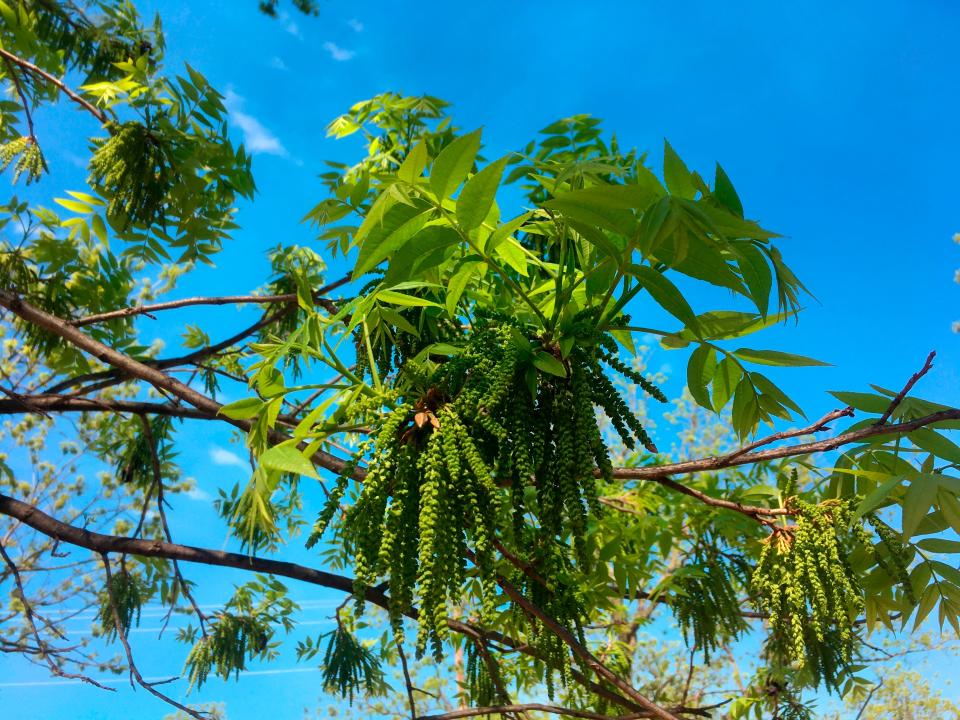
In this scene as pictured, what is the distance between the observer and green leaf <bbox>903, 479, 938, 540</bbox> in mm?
1648

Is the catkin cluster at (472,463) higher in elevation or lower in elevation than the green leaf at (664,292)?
lower

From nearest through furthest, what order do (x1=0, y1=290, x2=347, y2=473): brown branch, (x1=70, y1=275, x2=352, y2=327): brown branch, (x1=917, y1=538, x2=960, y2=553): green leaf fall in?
(x1=917, y1=538, x2=960, y2=553): green leaf
(x1=0, y1=290, x2=347, y2=473): brown branch
(x1=70, y1=275, x2=352, y2=327): brown branch

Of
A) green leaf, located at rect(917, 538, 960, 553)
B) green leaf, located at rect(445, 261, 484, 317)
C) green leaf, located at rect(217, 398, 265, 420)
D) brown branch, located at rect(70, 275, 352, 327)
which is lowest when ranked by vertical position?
green leaf, located at rect(917, 538, 960, 553)

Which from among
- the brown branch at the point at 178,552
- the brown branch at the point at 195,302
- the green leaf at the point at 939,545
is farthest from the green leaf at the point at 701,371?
the brown branch at the point at 195,302

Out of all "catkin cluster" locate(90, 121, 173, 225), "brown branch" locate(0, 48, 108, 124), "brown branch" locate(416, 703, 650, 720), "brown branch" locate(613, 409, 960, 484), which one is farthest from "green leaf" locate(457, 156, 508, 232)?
"brown branch" locate(0, 48, 108, 124)

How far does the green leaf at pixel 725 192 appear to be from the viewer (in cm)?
152

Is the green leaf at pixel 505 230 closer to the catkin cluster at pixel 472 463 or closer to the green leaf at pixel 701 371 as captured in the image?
the catkin cluster at pixel 472 463

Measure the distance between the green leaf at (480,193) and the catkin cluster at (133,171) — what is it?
297cm

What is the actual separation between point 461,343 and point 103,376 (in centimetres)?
313

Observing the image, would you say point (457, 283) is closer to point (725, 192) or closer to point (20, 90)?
point (725, 192)

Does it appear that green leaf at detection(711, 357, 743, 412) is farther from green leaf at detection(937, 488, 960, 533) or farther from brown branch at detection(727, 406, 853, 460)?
green leaf at detection(937, 488, 960, 533)

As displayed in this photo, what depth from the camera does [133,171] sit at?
3.74 meters

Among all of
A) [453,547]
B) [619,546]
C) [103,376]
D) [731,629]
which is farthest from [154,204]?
[731,629]

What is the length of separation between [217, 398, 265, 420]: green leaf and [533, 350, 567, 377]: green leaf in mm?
694
